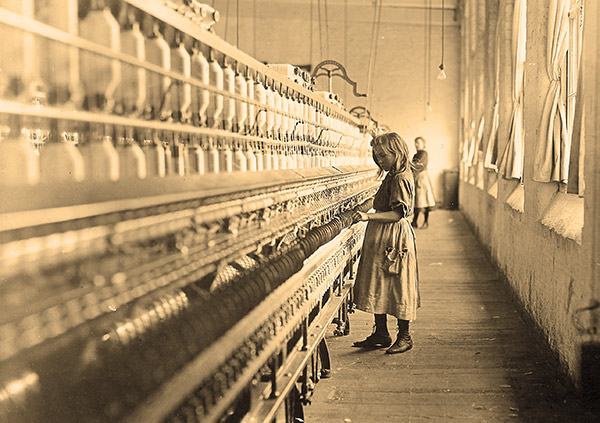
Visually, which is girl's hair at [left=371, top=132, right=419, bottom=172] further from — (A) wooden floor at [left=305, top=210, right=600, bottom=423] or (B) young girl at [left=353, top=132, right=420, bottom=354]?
(A) wooden floor at [left=305, top=210, right=600, bottom=423]

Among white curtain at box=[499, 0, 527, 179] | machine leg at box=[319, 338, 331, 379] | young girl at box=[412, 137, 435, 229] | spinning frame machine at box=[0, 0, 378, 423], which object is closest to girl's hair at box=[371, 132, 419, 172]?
machine leg at box=[319, 338, 331, 379]

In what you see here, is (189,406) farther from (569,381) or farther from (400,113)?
(400,113)

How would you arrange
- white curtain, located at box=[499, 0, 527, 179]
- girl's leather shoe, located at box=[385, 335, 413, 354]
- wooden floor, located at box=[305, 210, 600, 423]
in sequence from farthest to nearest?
white curtain, located at box=[499, 0, 527, 179]
girl's leather shoe, located at box=[385, 335, 413, 354]
wooden floor, located at box=[305, 210, 600, 423]

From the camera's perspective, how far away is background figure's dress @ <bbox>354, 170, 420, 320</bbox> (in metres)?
4.32

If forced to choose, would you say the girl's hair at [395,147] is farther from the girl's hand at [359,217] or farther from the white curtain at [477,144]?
the white curtain at [477,144]

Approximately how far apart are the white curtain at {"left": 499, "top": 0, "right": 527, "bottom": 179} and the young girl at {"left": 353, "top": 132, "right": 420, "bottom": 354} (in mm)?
2946

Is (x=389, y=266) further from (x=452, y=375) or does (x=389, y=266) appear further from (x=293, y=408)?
(x=293, y=408)

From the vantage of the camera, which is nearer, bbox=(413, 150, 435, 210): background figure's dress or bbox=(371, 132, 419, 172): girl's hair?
bbox=(371, 132, 419, 172): girl's hair

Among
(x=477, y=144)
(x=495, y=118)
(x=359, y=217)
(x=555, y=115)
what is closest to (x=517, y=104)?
(x=495, y=118)

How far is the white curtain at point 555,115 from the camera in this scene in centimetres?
467

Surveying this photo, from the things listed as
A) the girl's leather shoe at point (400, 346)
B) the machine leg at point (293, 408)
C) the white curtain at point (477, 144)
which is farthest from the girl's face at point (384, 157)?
the white curtain at point (477, 144)

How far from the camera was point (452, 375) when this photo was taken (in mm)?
4137

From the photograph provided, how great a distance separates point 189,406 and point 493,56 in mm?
9255

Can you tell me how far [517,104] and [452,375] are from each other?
397 centimetres
